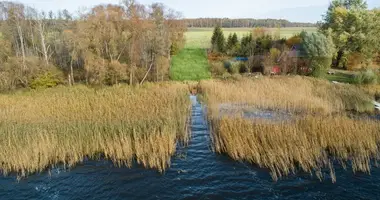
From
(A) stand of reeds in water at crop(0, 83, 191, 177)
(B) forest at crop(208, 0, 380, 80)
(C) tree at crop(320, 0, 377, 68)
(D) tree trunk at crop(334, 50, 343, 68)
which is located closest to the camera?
(A) stand of reeds in water at crop(0, 83, 191, 177)

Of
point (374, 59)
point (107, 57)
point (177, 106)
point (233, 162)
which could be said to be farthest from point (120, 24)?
point (374, 59)

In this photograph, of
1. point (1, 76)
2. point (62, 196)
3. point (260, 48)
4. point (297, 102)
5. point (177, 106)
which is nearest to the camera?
point (62, 196)

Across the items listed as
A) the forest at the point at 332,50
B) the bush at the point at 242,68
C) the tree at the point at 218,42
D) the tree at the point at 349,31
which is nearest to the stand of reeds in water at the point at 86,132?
the forest at the point at 332,50

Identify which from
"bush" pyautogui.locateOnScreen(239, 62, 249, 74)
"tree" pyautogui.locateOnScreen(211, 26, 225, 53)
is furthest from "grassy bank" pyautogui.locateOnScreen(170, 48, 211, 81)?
"bush" pyautogui.locateOnScreen(239, 62, 249, 74)

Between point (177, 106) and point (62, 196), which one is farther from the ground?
point (177, 106)

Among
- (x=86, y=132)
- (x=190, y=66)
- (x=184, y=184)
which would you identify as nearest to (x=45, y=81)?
(x=86, y=132)

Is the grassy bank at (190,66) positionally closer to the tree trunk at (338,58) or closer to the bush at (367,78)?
the bush at (367,78)

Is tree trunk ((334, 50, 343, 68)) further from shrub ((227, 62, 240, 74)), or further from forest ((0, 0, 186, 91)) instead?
forest ((0, 0, 186, 91))

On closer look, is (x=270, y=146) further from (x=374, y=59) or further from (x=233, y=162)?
(x=374, y=59)
